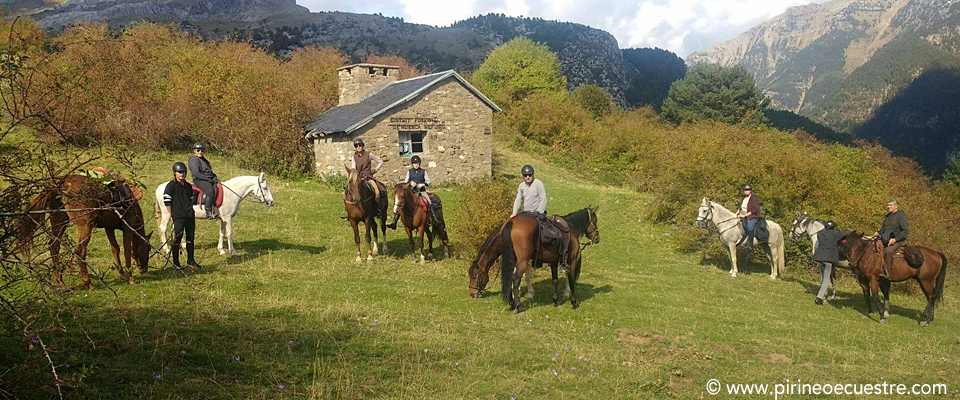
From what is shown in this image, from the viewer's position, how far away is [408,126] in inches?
982

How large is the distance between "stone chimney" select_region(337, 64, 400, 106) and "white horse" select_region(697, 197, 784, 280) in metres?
19.3

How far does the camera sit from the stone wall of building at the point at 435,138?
2409cm

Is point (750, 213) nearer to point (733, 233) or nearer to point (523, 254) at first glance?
point (733, 233)

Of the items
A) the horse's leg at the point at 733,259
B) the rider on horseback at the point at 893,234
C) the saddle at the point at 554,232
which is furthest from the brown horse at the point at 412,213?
the rider on horseback at the point at 893,234

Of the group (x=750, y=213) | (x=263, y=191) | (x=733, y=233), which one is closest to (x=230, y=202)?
(x=263, y=191)

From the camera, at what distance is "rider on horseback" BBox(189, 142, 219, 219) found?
11.7m

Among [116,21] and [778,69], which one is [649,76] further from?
[116,21]

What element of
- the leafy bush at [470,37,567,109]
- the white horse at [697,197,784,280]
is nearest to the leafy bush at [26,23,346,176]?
the white horse at [697,197,784,280]

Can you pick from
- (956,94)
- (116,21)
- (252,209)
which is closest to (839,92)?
(956,94)

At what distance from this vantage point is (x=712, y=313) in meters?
10.5

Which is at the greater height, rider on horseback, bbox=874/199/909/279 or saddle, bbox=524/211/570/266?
saddle, bbox=524/211/570/266

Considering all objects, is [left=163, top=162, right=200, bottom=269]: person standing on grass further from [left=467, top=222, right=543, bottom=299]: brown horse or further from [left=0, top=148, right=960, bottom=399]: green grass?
[left=467, top=222, right=543, bottom=299]: brown horse

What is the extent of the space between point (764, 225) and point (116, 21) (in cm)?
12003

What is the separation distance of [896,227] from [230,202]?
1478 cm
